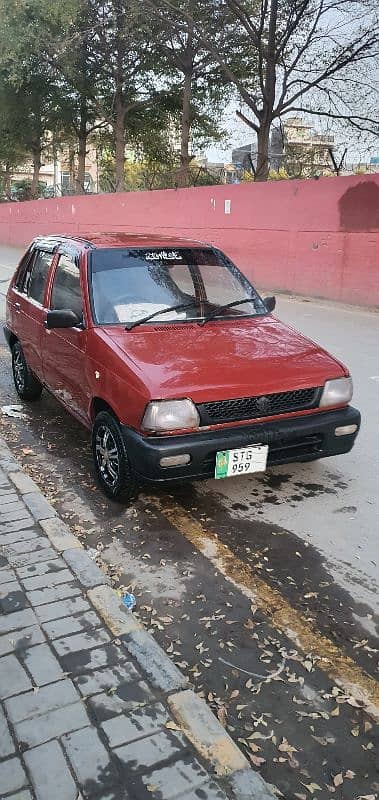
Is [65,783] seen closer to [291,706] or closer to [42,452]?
[291,706]

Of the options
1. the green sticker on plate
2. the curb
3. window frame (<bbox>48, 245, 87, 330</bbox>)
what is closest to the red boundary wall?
window frame (<bbox>48, 245, 87, 330</bbox>)

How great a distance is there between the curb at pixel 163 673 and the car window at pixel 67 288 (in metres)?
1.60

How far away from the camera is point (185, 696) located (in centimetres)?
237

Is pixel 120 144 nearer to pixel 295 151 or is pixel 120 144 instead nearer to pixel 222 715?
pixel 295 151

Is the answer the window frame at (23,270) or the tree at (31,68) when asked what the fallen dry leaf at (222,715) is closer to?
the window frame at (23,270)

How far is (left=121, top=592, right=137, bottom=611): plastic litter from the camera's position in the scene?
304 cm

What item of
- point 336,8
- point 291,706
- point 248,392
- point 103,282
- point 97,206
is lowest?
point 291,706

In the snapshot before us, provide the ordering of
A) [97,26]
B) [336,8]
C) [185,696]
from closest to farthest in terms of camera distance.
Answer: [185,696], [336,8], [97,26]

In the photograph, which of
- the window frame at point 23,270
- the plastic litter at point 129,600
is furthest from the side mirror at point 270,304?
the plastic litter at point 129,600

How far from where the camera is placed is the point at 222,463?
11.9ft

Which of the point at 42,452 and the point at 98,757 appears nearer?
the point at 98,757

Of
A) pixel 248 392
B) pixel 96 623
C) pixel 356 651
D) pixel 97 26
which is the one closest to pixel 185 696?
pixel 96 623

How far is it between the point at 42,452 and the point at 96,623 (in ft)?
8.03

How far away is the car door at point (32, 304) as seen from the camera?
539 centimetres
